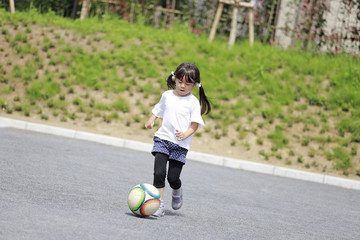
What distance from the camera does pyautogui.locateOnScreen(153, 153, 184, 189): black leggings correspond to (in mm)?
5508

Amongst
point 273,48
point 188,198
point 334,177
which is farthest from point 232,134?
point 188,198

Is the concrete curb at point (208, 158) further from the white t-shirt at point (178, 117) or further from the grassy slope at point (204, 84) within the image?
the white t-shirt at point (178, 117)

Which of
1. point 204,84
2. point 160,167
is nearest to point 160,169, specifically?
point 160,167

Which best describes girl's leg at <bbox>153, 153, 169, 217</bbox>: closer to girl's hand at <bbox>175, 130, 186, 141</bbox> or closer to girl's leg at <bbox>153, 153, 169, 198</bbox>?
girl's leg at <bbox>153, 153, 169, 198</bbox>

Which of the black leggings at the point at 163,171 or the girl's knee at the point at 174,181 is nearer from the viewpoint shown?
the black leggings at the point at 163,171

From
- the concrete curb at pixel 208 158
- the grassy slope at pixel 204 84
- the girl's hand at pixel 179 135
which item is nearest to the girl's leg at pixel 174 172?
the girl's hand at pixel 179 135

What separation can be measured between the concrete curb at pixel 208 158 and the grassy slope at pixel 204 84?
2.78 ft

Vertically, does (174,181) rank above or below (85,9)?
below

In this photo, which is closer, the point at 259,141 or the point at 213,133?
the point at 259,141

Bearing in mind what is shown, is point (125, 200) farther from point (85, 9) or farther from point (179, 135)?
point (85, 9)

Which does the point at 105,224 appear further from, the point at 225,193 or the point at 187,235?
the point at 225,193

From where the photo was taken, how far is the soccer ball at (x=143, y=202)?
525 centimetres

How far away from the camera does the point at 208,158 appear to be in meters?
11.4

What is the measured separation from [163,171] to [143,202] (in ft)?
1.45
